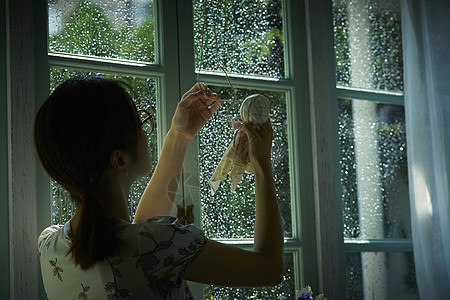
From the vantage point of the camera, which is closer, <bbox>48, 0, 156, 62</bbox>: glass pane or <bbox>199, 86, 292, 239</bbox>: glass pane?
<bbox>48, 0, 156, 62</bbox>: glass pane

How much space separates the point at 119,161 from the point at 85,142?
8 centimetres

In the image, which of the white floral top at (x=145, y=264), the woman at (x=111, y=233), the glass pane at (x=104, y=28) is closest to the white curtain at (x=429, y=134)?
the glass pane at (x=104, y=28)

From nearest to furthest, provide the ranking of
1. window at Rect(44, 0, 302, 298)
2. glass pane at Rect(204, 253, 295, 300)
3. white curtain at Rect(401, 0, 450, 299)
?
window at Rect(44, 0, 302, 298)
glass pane at Rect(204, 253, 295, 300)
white curtain at Rect(401, 0, 450, 299)

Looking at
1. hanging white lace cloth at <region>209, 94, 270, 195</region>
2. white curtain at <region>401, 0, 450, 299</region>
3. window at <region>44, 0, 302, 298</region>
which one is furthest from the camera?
white curtain at <region>401, 0, 450, 299</region>

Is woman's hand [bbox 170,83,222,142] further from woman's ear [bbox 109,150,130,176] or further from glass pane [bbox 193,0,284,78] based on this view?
woman's ear [bbox 109,150,130,176]

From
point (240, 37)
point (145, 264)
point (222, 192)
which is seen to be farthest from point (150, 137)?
point (145, 264)

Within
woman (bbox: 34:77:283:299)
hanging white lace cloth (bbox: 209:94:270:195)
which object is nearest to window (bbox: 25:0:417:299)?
hanging white lace cloth (bbox: 209:94:270:195)

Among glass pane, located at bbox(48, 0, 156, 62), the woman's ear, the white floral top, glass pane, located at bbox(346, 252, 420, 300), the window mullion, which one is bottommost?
glass pane, located at bbox(346, 252, 420, 300)

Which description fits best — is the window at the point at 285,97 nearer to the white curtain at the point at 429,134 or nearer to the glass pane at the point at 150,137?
the glass pane at the point at 150,137

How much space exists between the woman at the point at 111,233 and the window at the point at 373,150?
1009 millimetres

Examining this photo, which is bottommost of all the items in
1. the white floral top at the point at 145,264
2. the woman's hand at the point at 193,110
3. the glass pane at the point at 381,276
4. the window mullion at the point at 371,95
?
the glass pane at the point at 381,276

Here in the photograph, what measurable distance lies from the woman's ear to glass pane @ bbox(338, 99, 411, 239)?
111cm

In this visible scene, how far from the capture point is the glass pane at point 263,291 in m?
1.64

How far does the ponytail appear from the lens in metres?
0.92
